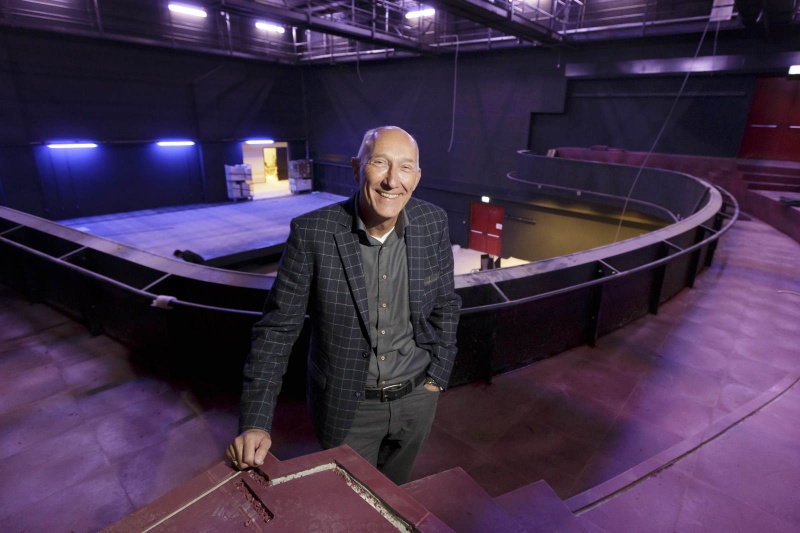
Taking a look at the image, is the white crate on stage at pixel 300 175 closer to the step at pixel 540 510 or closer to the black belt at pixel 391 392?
the black belt at pixel 391 392

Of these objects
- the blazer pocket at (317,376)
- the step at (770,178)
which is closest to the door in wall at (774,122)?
the step at (770,178)

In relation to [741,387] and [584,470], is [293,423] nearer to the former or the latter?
[584,470]

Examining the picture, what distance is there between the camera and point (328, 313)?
1680 mm

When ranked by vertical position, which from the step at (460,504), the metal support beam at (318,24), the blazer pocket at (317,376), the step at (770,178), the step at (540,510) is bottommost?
the step at (540,510)

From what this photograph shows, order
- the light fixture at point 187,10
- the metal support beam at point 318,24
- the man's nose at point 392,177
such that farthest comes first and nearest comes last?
the light fixture at point 187,10 < the metal support beam at point 318,24 < the man's nose at point 392,177

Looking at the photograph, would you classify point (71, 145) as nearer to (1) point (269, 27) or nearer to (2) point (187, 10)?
(2) point (187, 10)

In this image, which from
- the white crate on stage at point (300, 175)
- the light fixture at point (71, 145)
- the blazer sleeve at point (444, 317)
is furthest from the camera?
the white crate on stage at point (300, 175)

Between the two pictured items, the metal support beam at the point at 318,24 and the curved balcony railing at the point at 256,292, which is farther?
the metal support beam at the point at 318,24

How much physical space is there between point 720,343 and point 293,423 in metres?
4.10

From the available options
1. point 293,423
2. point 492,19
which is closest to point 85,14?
point 492,19

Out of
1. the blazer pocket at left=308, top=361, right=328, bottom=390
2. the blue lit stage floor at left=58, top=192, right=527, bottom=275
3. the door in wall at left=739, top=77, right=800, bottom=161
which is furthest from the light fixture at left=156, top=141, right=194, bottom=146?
the door in wall at left=739, top=77, right=800, bottom=161

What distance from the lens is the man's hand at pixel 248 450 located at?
1.24 m

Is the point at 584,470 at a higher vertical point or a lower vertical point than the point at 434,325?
lower

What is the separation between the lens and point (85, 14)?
1361 cm
